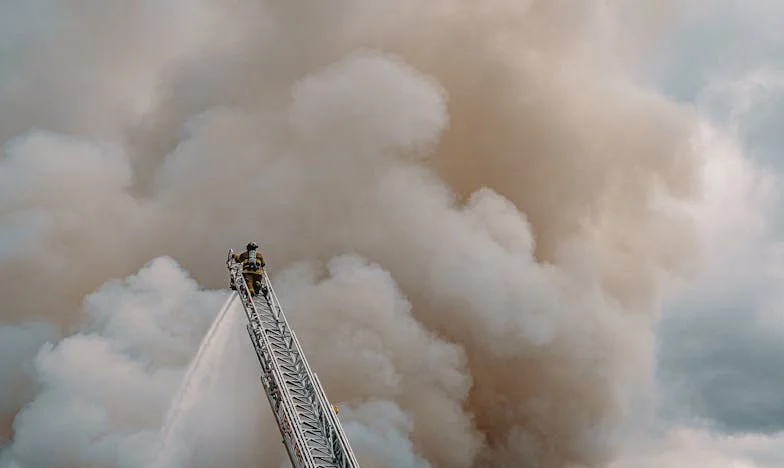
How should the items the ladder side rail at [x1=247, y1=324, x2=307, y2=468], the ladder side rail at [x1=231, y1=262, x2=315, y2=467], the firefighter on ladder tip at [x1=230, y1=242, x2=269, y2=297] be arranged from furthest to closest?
1. the firefighter on ladder tip at [x1=230, y1=242, x2=269, y2=297]
2. the ladder side rail at [x1=247, y1=324, x2=307, y2=468]
3. the ladder side rail at [x1=231, y1=262, x2=315, y2=467]

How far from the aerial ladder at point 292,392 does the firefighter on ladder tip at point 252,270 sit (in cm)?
15

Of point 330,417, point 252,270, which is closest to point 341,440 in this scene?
point 330,417

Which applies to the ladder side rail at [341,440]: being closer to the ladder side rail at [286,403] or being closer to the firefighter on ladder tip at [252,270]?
the ladder side rail at [286,403]

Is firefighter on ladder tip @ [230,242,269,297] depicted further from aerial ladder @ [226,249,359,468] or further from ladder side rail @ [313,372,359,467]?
ladder side rail @ [313,372,359,467]

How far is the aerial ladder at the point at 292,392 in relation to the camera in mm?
35812

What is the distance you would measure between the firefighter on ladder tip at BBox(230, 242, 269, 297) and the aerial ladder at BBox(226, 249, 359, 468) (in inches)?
6.1

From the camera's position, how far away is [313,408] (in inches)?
1491

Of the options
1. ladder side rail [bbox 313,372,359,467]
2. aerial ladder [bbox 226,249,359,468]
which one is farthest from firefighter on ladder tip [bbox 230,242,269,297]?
ladder side rail [bbox 313,372,359,467]

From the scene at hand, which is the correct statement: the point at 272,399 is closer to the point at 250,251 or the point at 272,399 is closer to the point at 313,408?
the point at 313,408

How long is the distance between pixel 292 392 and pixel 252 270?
7110 mm

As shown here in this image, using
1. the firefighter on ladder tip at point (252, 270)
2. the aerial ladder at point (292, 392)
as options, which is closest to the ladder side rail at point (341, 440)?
the aerial ladder at point (292, 392)

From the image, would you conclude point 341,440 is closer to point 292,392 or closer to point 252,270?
point 292,392

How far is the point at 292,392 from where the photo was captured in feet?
127

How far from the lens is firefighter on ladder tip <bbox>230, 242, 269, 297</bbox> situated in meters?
41.5
